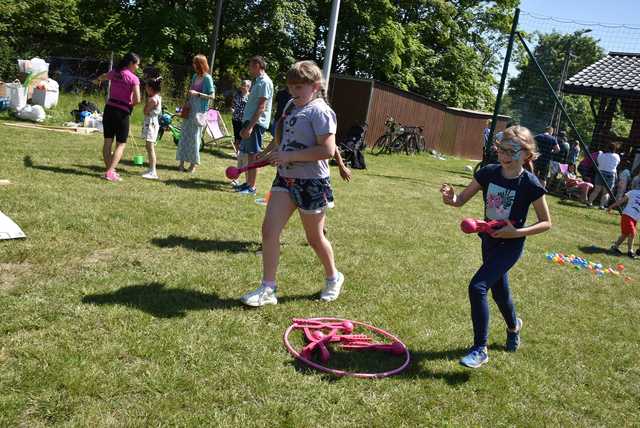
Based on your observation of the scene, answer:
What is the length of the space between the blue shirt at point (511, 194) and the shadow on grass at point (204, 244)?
2515 millimetres

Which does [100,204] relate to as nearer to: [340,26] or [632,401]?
[632,401]

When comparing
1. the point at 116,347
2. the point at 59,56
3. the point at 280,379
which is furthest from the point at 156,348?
the point at 59,56

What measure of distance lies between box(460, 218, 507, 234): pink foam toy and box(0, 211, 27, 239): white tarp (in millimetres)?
3681

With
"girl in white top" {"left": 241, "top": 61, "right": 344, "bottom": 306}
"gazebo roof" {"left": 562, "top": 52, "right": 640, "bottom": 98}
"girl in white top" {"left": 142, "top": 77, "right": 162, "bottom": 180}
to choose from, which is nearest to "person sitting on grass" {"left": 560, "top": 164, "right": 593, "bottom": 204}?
"gazebo roof" {"left": 562, "top": 52, "right": 640, "bottom": 98}

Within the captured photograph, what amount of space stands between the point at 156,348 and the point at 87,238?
86.3 inches

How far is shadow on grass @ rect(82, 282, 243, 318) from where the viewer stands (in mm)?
3793

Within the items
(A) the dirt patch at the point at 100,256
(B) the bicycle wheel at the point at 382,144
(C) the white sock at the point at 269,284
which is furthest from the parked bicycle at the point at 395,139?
(C) the white sock at the point at 269,284

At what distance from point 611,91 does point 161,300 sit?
1669cm

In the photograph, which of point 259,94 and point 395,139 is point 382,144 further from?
point 259,94

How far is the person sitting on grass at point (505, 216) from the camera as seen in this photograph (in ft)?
11.9

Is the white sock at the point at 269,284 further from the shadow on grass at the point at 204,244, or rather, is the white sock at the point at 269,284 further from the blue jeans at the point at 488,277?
the blue jeans at the point at 488,277

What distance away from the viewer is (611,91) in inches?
656

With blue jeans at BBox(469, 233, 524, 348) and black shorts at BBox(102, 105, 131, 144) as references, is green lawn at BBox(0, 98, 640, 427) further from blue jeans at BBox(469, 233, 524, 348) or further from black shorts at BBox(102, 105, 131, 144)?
A: black shorts at BBox(102, 105, 131, 144)

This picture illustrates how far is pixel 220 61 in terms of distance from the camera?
26.3 metres
